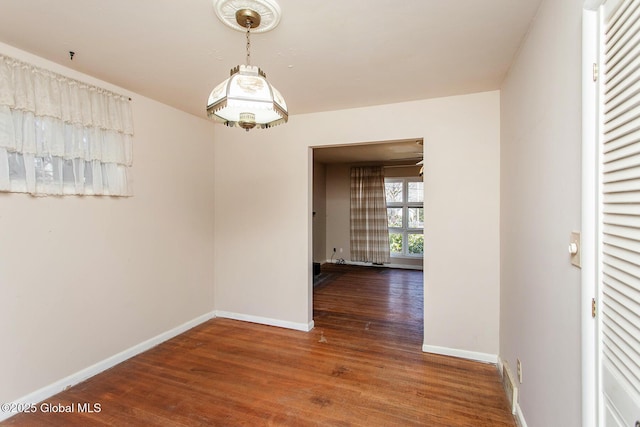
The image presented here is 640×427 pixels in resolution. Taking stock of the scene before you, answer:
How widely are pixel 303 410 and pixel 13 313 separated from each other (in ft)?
6.62

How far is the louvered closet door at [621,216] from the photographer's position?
77cm

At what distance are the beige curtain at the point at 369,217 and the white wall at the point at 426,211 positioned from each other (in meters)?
3.80

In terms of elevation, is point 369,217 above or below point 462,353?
above

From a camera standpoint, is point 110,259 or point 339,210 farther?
point 339,210

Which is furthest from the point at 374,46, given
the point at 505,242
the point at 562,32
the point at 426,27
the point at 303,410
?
the point at 303,410

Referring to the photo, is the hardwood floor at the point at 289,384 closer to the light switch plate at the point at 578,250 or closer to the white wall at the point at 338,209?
the light switch plate at the point at 578,250

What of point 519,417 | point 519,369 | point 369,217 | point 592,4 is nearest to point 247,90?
point 592,4

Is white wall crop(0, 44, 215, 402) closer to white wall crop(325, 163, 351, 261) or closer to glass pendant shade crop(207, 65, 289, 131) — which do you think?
glass pendant shade crop(207, 65, 289, 131)

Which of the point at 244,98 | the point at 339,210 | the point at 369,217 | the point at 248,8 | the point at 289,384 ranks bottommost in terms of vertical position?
the point at 289,384

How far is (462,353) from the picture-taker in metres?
2.69

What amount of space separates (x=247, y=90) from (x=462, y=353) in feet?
9.17

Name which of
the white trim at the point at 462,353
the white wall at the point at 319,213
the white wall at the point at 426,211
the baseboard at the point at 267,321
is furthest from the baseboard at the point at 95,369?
the white wall at the point at 319,213

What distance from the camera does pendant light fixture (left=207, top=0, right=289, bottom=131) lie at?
130 centimetres

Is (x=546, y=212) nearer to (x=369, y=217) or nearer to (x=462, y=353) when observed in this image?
(x=462, y=353)
